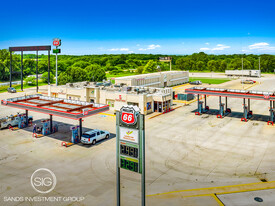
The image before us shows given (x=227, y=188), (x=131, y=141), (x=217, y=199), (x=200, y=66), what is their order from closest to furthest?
(x=131, y=141), (x=217, y=199), (x=227, y=188), (x=200, y=66)

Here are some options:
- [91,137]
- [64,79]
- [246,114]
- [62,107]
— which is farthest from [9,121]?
[64,79]

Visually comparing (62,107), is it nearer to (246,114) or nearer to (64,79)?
(246,114)

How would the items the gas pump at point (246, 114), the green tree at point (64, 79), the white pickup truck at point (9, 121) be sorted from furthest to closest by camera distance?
the green tree at point (64, 79) → the gas pump at point (246, 114) → the white pickup truck at point (9, 121)

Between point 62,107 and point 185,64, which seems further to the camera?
point 185,64

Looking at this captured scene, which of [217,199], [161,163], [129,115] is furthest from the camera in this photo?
[161,163]

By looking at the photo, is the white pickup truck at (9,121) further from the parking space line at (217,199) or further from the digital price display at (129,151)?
the parking space line at (217,199)

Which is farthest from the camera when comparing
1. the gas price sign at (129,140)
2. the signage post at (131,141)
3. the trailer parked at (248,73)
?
the trailer parked at (248,73)

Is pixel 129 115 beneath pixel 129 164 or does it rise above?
above

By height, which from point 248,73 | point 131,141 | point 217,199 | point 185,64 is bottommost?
point 217,199

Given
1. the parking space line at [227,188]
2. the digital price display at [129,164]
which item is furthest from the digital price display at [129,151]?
the parking space line at [227,188]
